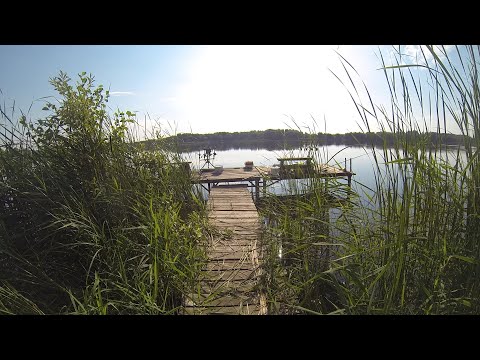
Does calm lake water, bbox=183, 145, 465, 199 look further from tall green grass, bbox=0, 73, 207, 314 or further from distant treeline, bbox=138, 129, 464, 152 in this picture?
tall green grass, bbox=0, 73, 207, 314

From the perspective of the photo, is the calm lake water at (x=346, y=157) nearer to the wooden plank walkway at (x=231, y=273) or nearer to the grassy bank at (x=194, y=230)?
the grassy bank at (x=194, y=230)

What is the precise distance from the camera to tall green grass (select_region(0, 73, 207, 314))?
5.42ft

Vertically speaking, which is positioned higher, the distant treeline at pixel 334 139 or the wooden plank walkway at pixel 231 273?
the distant treeline at pixel 334 139

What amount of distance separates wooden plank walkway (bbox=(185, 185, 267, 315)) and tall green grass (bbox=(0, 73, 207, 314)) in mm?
122

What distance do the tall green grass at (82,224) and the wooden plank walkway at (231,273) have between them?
0.12 meters

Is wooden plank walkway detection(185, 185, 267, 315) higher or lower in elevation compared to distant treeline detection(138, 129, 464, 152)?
lower

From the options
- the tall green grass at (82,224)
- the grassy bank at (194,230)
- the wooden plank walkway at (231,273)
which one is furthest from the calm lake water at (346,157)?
the tall green grass at (82,224)

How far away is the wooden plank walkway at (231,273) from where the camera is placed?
1.61 metres

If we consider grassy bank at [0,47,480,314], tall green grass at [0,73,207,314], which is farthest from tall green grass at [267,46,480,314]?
tall green grass at [0,73,207,314]

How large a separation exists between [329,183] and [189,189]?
1757 mm

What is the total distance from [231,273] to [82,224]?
3.50ft

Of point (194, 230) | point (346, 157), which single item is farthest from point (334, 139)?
point (194, 230)
